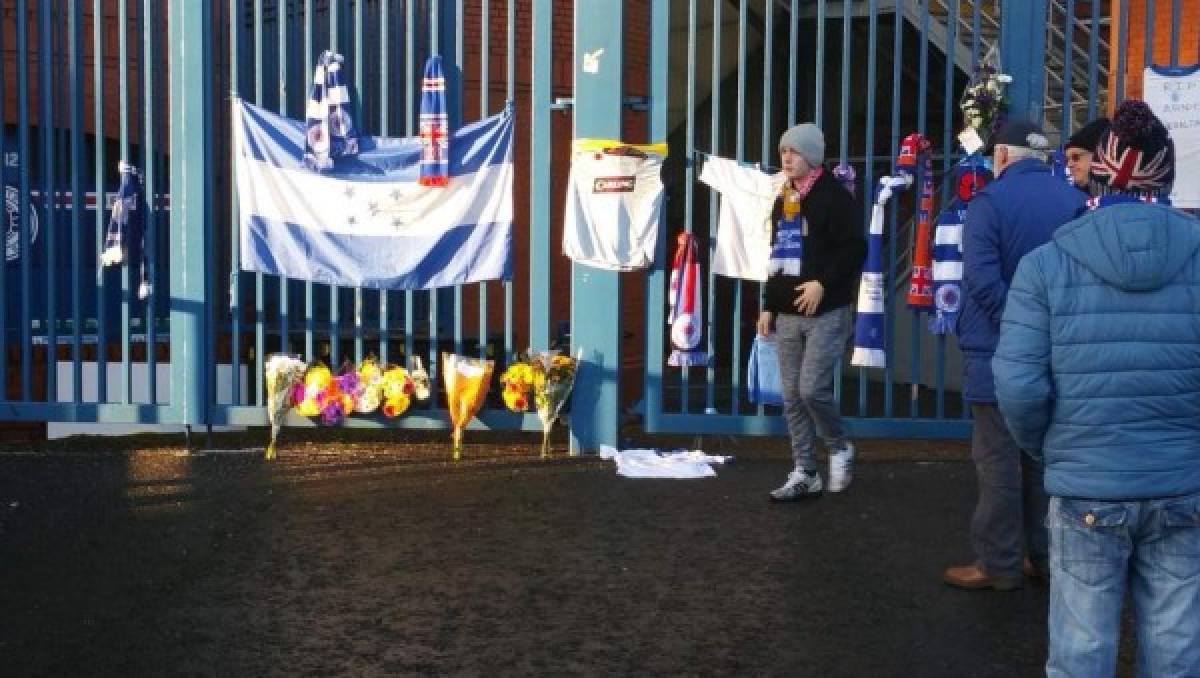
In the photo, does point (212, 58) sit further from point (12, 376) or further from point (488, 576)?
point (488, 576)

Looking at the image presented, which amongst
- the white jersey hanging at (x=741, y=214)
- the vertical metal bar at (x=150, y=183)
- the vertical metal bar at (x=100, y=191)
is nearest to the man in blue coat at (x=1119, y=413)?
the white jersey hanging at (x=741, y=214)

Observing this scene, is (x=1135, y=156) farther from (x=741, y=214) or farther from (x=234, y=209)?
(x=234, y=209)

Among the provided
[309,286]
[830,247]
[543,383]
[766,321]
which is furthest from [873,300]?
[309,286]

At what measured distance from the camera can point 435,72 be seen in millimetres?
8328

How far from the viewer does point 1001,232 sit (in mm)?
5324

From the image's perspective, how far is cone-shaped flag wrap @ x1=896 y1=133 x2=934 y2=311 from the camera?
8.35m

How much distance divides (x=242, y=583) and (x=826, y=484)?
3.31 metres

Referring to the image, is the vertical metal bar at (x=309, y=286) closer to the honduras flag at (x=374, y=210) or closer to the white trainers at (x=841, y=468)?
the honduras flag at (x=374, y=210)

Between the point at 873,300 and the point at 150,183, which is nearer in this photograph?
the point at 873,300

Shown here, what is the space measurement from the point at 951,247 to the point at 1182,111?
1.53 meters

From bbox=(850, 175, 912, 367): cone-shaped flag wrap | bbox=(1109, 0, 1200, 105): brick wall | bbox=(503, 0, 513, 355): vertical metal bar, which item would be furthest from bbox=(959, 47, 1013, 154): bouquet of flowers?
bbox=(503, 0, 513, 355): vertical metal bar

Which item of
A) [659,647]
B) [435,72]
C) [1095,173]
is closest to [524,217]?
[435,72]

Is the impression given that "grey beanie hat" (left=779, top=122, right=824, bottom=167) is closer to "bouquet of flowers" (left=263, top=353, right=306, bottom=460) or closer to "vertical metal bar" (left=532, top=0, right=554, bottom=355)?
"vertical metal bar" (left=532, top=0, right=554, bottom=355)

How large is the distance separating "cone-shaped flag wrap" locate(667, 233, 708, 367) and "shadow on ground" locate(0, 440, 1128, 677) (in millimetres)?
756
